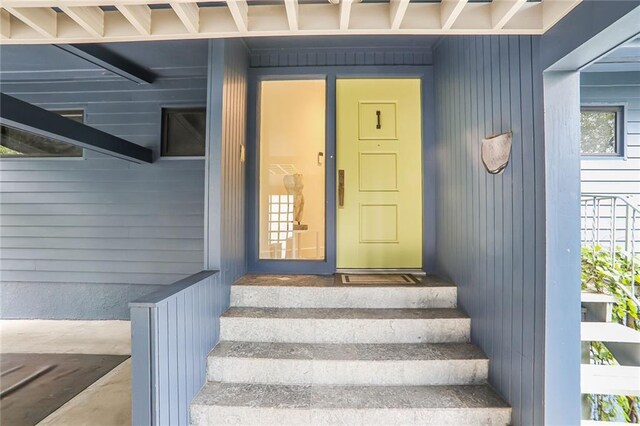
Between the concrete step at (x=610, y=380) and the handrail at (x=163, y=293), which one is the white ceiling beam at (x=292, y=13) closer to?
the handrail at (x=163, y=293)

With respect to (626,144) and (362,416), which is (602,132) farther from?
(362,416)

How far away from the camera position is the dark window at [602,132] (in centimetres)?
314

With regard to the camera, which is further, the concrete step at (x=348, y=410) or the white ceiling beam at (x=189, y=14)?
the concrete step at (x=348, y=410)

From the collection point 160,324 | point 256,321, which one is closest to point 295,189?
point 256,321

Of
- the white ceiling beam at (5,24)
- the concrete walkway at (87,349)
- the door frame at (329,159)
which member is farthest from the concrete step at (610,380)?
the white ceiling beam at (5,24)

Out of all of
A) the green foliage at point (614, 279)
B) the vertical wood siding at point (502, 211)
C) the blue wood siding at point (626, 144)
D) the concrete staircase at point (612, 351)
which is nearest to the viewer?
the vertical wood siding at point (502, 211)

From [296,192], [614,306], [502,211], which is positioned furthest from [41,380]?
[614,306]

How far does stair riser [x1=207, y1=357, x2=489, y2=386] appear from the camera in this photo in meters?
1.81

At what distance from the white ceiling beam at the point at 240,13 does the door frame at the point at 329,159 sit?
1632 millimetres

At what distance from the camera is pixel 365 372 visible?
71.4 inches

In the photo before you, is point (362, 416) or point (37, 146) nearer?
point (362, 416)

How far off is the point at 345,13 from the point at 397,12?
222mm

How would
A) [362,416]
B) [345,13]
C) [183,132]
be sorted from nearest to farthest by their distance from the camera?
[345,13]
[362,416]
[183,132]

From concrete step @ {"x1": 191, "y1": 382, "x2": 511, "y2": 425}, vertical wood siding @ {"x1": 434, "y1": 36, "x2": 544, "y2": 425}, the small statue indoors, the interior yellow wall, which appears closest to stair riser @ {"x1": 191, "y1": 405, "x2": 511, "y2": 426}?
concrete step @ {"x1": 191, "y1": 382, "x2": 511, "y2": 425}
